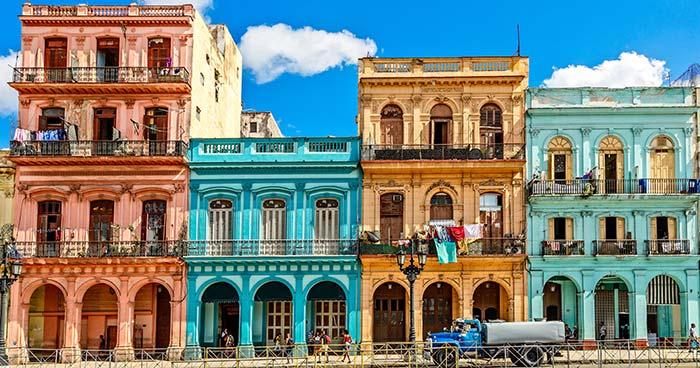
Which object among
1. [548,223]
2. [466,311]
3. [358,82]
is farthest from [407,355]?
[358,82]

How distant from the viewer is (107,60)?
39.2 meters

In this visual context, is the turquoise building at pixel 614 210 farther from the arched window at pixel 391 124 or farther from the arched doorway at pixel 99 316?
the arched doorway at pixel 99 316

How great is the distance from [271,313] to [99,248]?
7.85 m

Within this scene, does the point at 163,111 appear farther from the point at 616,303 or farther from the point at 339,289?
the point at 616,303

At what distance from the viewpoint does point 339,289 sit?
37656 millimetres

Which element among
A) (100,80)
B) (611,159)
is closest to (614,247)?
(611,159)

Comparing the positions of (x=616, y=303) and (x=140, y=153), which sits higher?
(x=140, y=153)

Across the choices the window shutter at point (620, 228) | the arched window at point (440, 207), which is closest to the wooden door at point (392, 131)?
the arched window at point (440, 207)

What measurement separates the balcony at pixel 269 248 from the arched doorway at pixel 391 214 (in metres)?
1.72

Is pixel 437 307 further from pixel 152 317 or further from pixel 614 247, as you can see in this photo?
pixel 152 317

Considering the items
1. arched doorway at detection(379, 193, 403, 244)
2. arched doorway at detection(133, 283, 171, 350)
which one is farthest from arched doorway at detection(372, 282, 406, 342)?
arched doorway at detection(133, 283, 171, 350)

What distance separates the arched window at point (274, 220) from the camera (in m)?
38.1

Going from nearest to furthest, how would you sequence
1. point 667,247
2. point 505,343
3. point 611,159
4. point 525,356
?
point 525,356 < point 505,343 < point 667,247 < point 611,159

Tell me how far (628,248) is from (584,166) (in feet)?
13.0
